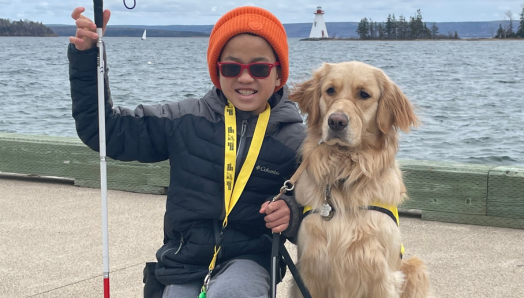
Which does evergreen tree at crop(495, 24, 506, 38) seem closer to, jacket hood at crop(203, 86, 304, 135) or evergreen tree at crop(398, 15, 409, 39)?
evergreen tree at crop(398, 15, 409, 39)

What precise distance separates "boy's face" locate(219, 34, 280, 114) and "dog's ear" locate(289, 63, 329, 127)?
0.26 metres

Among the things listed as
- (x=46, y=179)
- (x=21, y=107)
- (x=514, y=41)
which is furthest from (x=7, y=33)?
(x=46, y=179)

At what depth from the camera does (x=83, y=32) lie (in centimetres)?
293

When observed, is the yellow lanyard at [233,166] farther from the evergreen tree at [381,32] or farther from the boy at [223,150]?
the evergreen tree at [381,32]

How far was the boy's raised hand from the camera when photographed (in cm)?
294

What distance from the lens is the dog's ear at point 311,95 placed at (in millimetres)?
3377

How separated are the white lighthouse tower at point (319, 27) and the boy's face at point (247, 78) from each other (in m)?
110

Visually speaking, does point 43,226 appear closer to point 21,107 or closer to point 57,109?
point 57,109

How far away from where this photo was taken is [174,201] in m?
3.26

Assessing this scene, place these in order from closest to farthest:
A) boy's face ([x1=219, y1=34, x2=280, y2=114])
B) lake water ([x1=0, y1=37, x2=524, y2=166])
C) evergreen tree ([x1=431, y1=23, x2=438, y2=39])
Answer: boy's face ([x1=219, y1=34, x2=280, y2=114])
lake water ([x1=0, y1=37, x2=524, y2=166])
evergreen tree ([x1=431, y1=23, x2=438, y2=39])

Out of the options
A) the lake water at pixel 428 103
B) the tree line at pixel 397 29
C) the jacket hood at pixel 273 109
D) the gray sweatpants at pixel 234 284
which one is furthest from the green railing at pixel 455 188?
the tree line at pixel 397 29

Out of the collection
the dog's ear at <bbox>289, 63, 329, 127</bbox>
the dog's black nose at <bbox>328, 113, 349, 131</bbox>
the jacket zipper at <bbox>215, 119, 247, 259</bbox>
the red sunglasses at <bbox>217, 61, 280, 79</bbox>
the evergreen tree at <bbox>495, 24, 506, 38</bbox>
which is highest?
the evergreen tree at <bbox>495, 24, 506, 38</bbox>

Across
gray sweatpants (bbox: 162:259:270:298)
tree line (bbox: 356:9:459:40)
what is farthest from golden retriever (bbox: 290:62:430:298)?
tree line (bbox: 356:9:459:40)

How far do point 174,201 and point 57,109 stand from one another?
1899 centimetres
